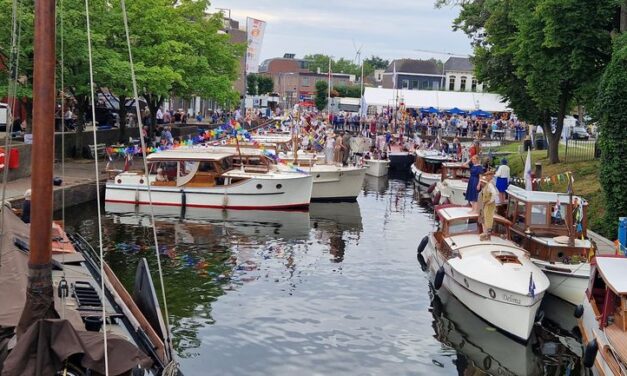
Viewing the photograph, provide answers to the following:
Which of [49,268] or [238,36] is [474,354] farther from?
[238,36]

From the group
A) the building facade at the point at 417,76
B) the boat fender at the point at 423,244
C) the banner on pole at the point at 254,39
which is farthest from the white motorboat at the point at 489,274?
the building facade at the point at 417,76

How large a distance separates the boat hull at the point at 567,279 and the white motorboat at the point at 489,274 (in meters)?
0.92

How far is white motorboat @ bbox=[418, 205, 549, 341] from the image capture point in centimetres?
1716

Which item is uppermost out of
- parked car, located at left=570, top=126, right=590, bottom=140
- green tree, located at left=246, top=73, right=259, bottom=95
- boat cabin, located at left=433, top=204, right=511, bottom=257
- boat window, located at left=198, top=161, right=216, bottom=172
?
green tree, located at left=246, top=73, right=259, bottom=95

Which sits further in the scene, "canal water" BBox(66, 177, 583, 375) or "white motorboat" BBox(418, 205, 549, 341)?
"white motorboat" BBox(418, 205, 549, 341)

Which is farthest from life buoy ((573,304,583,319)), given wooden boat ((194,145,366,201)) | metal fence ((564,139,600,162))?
metal fence ((564,139,600,162))

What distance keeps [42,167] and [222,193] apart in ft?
78.4

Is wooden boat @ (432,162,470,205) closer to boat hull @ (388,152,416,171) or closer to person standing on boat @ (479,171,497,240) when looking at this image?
person standing on boat @ (479,171,497,240)

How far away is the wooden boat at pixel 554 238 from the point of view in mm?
19688

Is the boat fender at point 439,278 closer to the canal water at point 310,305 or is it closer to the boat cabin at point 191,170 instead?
the canal water at point 310,305

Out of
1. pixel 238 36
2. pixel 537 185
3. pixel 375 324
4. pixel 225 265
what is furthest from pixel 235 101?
pixel 238 36

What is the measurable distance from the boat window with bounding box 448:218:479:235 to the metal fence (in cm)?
1808

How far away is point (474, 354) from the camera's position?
55.0ft

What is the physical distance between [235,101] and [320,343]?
143 feet
